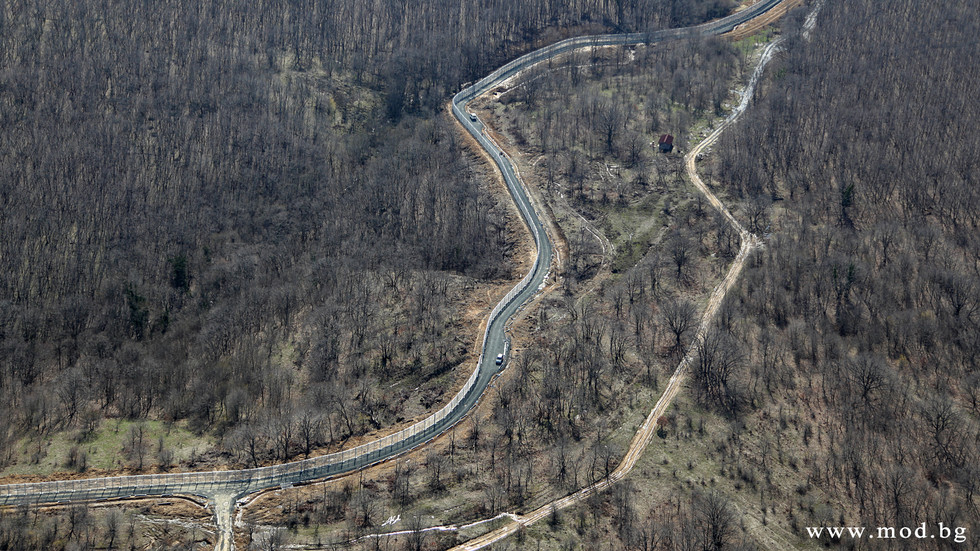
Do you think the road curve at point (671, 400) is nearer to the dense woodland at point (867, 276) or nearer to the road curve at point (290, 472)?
the dense woodland at point (867, 276)

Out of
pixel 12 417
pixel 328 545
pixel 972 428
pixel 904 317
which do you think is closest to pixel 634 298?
pixel 904 317

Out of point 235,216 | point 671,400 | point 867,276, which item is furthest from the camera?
point 235,216

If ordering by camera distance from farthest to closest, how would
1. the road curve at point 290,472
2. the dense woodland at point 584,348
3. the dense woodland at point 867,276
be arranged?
1. the dense woodland at point 867,276
2. the road curve at point 290,472
3. the dense woodland at point 584,348

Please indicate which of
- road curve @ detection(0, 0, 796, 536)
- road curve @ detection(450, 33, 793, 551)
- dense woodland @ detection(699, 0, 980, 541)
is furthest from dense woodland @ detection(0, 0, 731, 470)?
dense woodland @ detection(699, 0, 980, 541)

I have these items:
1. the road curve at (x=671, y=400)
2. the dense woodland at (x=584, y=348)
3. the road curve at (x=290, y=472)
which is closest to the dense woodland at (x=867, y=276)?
the road curve at (x=671, y=400)

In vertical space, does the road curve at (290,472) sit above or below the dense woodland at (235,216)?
below

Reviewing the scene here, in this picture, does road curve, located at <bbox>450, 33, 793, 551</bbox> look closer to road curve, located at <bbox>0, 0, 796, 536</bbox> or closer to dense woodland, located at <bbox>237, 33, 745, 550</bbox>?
dense woodland, located at <bbox>237, 33, 745, 550</bbox>

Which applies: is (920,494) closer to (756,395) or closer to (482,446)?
(756,395)

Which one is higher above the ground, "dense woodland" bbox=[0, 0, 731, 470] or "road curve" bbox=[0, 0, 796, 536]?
"dense woodland" bbox=[0, 0, 731, 470]

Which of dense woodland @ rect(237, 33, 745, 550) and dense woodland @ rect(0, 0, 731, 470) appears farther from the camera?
dense woodland @ rect(0, 0, 731, 470)

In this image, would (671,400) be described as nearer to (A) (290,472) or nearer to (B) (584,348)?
(B) (584,348)

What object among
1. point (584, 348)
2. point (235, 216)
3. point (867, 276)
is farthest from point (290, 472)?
point (867, 276)

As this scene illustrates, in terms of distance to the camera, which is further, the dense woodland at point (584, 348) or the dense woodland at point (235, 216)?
the dense woodland at point (235, 216)
